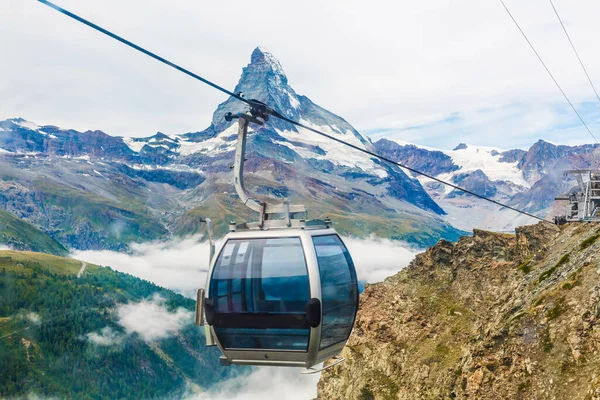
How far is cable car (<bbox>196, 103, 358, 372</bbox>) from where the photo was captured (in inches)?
925

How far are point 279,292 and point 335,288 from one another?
2534 mm

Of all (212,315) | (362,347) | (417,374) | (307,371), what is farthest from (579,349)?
(362,347)

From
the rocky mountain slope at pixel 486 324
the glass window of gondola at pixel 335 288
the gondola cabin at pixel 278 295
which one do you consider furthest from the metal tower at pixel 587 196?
the gondola cabin at pixel 278 295

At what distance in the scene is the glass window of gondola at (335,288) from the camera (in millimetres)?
23906

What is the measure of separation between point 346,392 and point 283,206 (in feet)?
449

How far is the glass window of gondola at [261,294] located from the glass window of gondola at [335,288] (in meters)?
0.91

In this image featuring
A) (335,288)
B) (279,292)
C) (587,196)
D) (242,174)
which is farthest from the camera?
(587,196)

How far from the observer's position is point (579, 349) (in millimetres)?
62250

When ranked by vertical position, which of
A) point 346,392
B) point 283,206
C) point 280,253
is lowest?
point 346,392

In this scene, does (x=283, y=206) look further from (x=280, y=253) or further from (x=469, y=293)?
(x=469, y=293)

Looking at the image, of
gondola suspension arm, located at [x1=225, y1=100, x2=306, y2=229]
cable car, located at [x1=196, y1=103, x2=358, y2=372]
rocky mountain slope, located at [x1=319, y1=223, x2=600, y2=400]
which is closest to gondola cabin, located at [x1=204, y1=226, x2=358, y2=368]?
cable car, located at [x1=196, y1=103, x2=358, y2=372]

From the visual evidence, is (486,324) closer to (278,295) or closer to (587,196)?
(587,196)

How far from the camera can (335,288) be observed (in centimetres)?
2466

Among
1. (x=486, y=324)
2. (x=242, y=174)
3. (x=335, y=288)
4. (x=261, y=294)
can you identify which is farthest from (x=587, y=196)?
(x=261, y=294)
